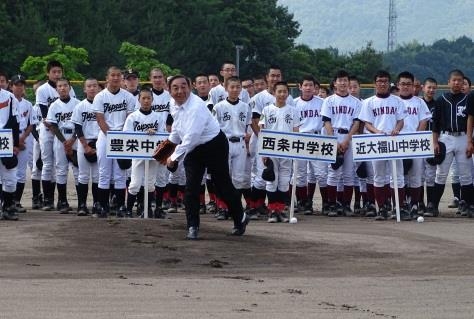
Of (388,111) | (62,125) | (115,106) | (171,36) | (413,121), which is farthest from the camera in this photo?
(171,36)

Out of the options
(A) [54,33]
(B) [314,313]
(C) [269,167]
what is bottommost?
(B) [314,313]

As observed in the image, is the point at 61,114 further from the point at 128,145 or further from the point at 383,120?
the point at 383,120

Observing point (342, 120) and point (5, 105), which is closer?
point (5, 105)

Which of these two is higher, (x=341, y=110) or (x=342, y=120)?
(x=341, y=110)

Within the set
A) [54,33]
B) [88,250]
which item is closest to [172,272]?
[88,250]

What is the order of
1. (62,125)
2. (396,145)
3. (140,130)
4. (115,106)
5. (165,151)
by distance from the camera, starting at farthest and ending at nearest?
(62,125) → (396,145) → (115,106) → (140,130) → (165,151)

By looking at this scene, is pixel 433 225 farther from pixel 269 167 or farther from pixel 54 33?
pixel 54 33

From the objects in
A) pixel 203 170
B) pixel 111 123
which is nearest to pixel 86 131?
pixel 111 123

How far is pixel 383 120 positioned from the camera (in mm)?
19109

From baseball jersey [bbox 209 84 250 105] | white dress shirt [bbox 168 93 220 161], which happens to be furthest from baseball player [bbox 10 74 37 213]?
white dress shirt [bbox 168 93 220 161]

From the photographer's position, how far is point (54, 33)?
246ft

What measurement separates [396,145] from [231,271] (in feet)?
20.8

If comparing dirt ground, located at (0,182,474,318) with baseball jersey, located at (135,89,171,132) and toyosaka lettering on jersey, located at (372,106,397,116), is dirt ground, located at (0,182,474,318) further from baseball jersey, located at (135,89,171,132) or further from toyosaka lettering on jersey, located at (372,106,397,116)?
baseball jersey, located at (135,89,171,132)

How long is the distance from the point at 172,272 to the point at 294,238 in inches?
117
